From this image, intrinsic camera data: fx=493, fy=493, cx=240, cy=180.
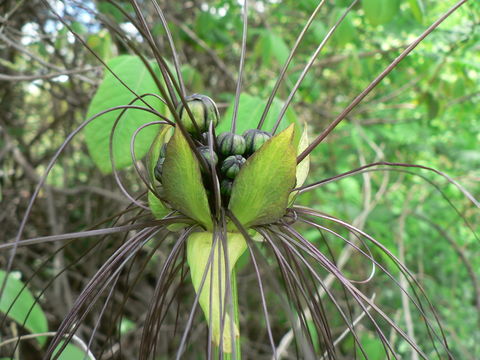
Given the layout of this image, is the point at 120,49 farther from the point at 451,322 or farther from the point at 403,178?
the point at 451,322

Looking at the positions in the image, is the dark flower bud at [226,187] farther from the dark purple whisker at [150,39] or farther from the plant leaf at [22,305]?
the plant leaf at [22,305]

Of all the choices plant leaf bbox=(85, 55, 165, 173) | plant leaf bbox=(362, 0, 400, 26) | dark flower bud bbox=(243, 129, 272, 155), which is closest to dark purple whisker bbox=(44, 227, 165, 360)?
dark flower bud bbox=(243, 129, 272, 155)

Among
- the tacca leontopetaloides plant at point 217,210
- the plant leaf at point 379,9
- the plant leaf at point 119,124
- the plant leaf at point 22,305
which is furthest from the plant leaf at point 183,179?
the plant leaf at point 379,9

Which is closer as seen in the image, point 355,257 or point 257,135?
point 257,135

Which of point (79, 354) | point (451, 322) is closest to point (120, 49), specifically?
point (79, 354)

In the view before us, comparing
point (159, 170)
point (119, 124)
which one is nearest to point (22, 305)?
point (119, 124)

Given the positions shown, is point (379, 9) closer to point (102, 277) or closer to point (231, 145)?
point (231, 145)
